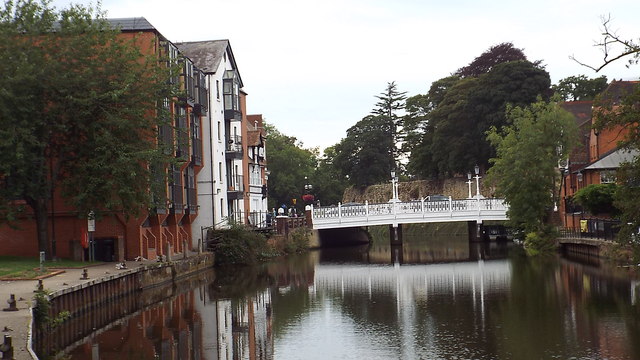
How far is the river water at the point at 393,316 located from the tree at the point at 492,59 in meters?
40.8

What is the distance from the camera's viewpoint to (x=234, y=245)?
50469mm

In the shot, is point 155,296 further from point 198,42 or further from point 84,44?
point 198,42

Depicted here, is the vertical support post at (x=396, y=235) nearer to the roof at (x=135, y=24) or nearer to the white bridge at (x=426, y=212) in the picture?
the white bridge at (x=426, y=212)

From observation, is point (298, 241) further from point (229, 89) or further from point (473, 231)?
point (473, 231)

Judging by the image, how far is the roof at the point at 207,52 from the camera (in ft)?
181

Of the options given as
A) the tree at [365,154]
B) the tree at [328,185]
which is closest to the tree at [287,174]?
the tree at [328,185]

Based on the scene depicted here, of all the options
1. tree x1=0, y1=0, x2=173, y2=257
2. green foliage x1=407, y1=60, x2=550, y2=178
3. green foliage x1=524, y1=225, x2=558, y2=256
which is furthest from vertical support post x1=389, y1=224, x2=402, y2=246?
tree x1=0, y1=0, x2=173, y2=257

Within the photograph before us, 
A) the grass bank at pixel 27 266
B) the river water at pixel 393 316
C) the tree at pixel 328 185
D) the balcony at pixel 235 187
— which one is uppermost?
the tree at pixel 328 185

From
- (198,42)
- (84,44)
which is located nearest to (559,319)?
(84,44)

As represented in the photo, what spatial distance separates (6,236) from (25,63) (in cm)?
992

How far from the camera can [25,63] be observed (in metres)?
34.8

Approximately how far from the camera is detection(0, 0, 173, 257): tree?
3522 centimetres

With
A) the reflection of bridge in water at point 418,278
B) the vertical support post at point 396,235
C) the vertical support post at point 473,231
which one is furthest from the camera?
the vertical support post at point 473,231

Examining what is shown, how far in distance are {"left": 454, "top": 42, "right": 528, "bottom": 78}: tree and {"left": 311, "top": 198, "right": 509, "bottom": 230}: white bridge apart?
2338cm
